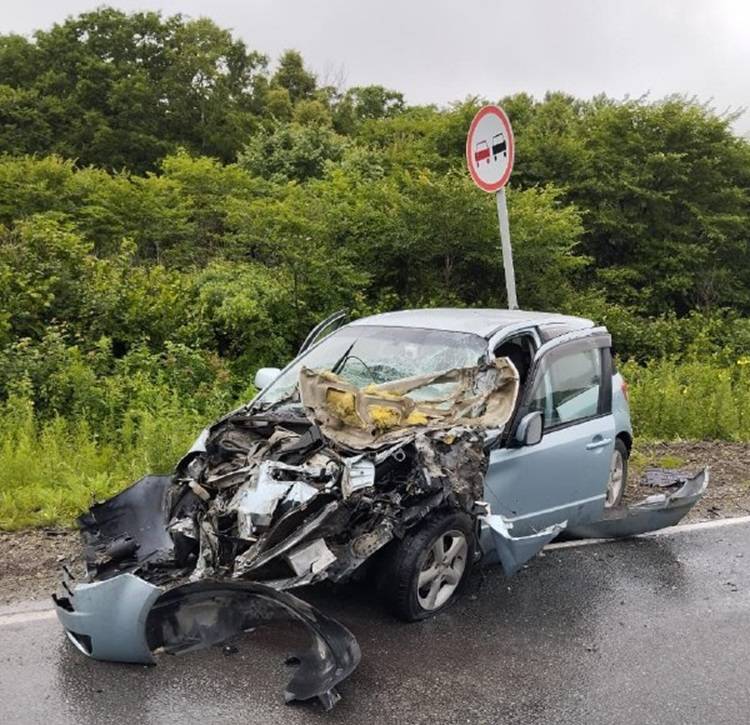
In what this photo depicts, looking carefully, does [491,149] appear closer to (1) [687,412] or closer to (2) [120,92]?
(1) [687,412]

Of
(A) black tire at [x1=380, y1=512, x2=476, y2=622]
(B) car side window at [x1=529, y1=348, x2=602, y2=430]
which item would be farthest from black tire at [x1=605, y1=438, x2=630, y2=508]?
(A) black tire at [x1=380, y1=512, x2=476, y2=622]

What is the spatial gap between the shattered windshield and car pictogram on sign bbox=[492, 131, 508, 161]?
9.57 ft

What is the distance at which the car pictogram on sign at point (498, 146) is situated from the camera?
7.36 meters

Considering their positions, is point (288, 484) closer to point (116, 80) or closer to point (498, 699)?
point (498, 699)

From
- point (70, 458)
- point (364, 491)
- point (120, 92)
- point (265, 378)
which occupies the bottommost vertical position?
point (70, 458)

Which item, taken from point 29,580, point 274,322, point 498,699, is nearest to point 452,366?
point 498,699

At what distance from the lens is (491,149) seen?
752cm

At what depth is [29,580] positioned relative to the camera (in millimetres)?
4523

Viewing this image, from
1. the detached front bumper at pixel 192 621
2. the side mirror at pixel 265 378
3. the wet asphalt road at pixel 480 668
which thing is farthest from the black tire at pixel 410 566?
the side mirror at pixel 265 378

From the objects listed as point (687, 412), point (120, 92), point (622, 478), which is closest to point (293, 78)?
point (120, 92)

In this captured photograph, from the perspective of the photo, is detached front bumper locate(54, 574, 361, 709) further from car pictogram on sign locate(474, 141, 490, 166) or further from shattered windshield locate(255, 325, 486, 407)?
car pictogram on sign locate(474, 141, 490, 166)

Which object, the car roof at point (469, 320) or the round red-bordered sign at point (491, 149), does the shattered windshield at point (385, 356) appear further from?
the round red-bordered sign at point (491, 149)

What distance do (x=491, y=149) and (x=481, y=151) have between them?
14cm

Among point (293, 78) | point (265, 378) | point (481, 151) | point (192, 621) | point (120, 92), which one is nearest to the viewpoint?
point (192, 621)
